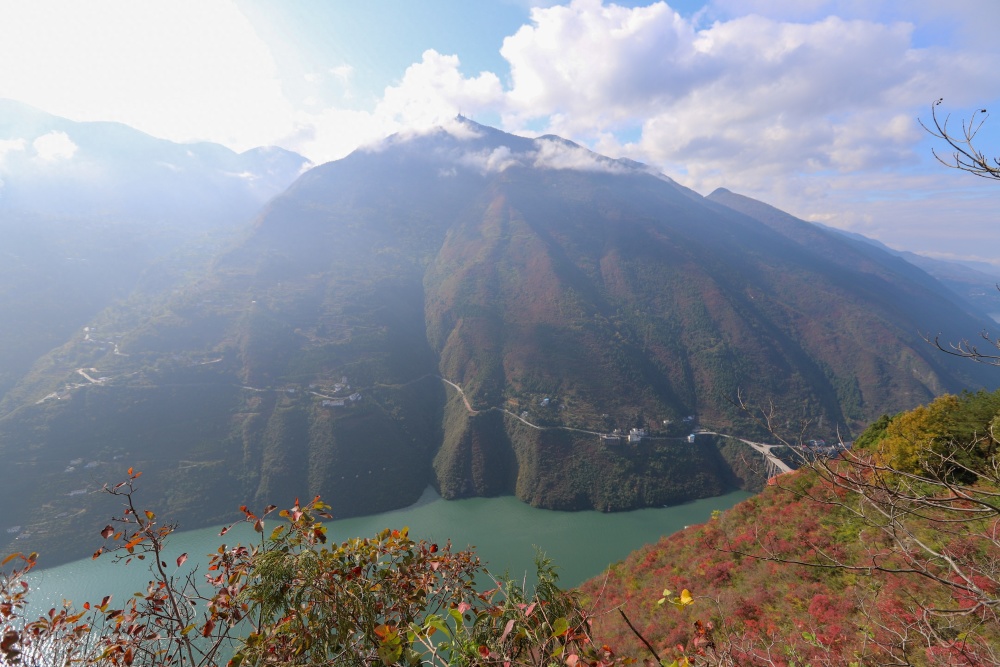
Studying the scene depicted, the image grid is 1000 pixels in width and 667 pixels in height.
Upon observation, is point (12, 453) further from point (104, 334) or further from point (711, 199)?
point (711, 199)

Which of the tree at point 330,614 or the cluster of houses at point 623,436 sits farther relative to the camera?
A: the cluster of houses at point 623,436

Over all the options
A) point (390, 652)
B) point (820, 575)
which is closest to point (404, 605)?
point (390, 652)

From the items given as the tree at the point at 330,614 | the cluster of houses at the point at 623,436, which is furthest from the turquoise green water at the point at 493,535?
the tree at the point at 330,614

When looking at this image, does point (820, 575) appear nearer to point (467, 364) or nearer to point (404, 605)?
point (404, 605)

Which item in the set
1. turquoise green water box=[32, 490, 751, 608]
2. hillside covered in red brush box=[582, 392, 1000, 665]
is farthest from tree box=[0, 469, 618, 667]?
turquoise green water box=[32, 490, 751, 608]

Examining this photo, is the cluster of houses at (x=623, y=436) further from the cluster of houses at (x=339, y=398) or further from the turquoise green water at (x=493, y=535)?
the cluster of houses at (x=339, y=398)

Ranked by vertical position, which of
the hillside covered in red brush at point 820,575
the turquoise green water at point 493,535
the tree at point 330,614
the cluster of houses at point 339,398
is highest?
the tree at point 330,614
